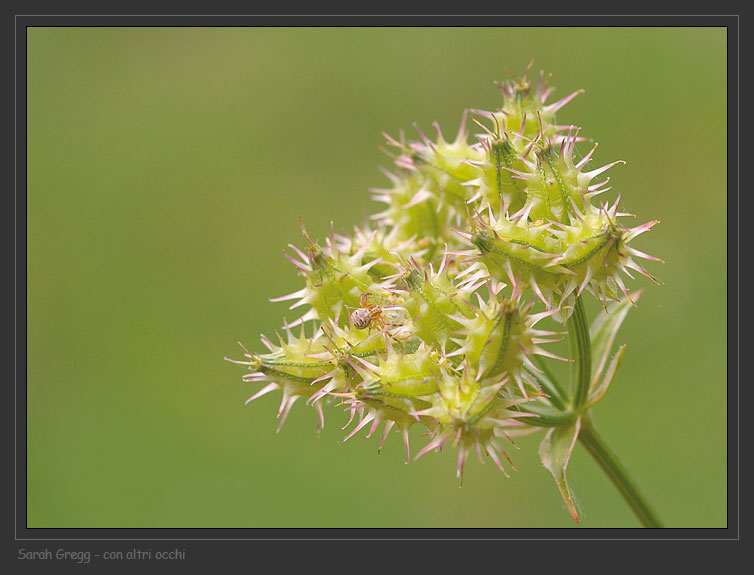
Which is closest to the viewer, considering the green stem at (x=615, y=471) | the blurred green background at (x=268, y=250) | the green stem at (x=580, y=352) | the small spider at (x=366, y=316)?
the small spider at (x=366, y=316)

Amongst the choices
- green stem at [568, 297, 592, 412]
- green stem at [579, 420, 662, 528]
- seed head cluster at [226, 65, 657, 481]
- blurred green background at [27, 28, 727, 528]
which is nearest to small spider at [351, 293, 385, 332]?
seed head cluster at [226, 65, 657, 481]

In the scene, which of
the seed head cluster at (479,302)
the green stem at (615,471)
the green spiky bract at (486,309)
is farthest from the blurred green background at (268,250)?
the seed head cluster at (479,302)

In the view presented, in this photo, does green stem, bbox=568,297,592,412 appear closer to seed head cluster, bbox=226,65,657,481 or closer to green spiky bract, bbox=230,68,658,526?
green spiky bract, bbox=230,68,658,526

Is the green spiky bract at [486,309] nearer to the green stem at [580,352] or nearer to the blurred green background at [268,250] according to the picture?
the green stem at [580,352]

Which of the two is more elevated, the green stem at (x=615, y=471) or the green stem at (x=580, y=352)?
the green stem at (x=580, y=352)

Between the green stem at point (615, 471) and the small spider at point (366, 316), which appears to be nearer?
the small spider at point (366, 316)

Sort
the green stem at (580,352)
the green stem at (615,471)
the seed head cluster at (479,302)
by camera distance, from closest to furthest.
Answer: the seed head cluster at (479,302) → the green stem at (580,352) → the green stem at (615,471)

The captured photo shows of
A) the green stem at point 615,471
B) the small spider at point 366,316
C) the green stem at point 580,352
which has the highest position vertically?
the small spider at point 366,316
